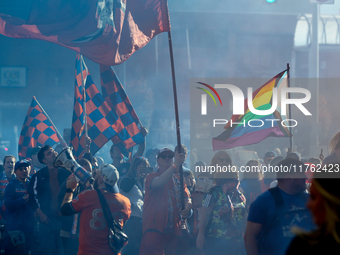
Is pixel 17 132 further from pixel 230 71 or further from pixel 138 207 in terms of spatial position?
pixel 138 207

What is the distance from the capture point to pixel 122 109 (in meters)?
6.25

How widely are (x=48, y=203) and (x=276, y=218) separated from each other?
2915mm

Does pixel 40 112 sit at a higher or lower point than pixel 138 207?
higher

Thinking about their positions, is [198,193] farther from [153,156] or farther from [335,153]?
[153,156]

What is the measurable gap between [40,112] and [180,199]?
4192 mm

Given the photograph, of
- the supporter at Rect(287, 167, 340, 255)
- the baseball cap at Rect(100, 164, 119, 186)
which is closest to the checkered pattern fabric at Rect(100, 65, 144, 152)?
the baseball cap at Rect(100, 164, 119, 186)

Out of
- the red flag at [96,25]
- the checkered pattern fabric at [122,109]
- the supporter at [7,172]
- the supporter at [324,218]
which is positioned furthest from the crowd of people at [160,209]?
the red flag at [96,25]

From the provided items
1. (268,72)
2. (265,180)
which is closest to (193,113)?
(268,72)

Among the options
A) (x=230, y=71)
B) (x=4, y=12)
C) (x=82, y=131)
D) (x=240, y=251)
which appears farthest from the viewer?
(x=230, y=71)

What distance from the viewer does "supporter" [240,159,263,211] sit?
17.5 feet

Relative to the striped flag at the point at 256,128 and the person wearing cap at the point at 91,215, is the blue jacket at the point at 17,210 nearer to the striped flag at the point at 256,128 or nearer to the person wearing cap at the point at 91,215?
the person wearing cap at the point at 91,215

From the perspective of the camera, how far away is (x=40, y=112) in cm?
736

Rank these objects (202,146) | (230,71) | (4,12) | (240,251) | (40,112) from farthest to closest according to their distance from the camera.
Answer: (230,71) < (202,146) < (40,112) < (4,12) < (240,251)

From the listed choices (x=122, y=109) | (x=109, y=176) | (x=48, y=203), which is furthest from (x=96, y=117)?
(x=109, y=176)
